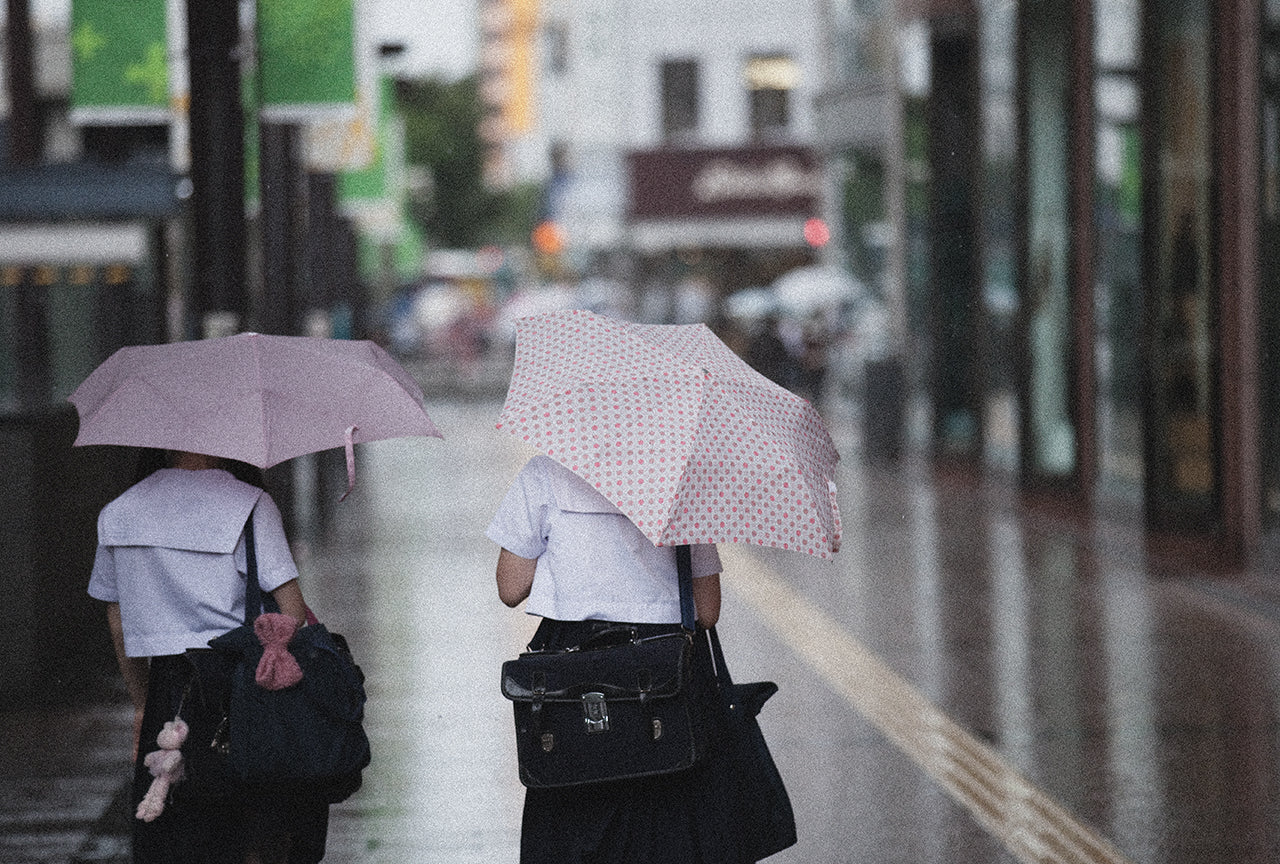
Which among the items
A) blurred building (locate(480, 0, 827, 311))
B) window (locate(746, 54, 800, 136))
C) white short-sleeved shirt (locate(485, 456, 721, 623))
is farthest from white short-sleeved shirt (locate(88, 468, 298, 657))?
window (locate(746, 54, 800, 136))

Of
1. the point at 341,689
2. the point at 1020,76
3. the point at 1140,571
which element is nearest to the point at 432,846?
the point at 341,689

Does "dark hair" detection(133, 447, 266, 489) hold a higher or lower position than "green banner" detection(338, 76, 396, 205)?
lower

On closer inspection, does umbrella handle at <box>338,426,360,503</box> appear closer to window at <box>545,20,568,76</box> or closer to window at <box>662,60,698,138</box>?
window at <box>662,60,698,138</box>

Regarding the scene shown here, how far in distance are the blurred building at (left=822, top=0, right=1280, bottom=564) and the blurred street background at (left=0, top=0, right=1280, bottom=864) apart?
0.12ft

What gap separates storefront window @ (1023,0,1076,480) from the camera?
59.1 feet

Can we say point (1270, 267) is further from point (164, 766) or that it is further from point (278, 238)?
point (164, 766)

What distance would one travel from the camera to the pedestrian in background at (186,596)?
4621 mm

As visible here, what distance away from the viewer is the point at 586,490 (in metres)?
4.46

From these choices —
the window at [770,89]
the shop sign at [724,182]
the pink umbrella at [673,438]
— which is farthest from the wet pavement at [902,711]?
the window at [770,89]

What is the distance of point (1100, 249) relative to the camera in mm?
17562

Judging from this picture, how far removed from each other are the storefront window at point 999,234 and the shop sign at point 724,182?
78.4 ft

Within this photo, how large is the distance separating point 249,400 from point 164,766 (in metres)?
0.86

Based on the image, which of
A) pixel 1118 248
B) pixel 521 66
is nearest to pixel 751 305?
pixel 1118 248

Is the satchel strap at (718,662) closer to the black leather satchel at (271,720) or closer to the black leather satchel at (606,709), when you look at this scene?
the black leather satchel at (606,709)
